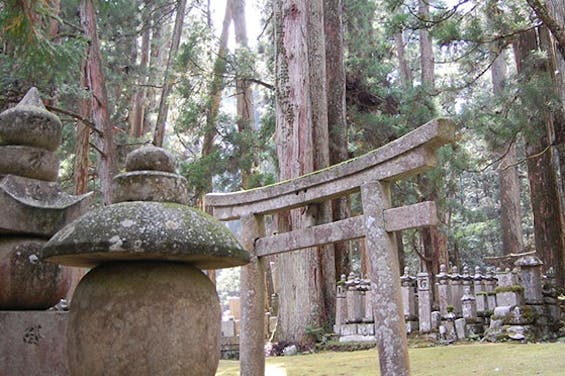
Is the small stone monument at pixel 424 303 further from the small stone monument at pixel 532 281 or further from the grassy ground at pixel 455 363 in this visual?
the grassy ground at pixel 455 363

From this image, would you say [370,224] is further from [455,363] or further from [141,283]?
[455,363]

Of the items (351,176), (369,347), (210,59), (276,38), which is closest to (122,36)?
(210,59)

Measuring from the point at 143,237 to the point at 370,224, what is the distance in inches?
88.5

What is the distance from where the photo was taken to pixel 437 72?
90.6ft

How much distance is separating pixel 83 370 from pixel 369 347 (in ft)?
22.7

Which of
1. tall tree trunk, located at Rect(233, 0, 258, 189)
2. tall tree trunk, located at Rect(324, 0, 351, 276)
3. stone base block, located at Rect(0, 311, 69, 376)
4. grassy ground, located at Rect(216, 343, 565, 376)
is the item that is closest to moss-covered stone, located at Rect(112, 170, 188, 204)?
stone base block, located at Rect(0, 311, 69, 376)

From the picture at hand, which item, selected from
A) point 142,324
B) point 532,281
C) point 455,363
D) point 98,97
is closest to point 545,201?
point 532,281

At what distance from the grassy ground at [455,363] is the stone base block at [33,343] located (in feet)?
10.1

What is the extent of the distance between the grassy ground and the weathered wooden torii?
1.39m

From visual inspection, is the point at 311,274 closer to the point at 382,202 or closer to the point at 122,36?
the point at 382,202

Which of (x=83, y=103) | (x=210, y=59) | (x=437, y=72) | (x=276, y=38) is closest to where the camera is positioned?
(x=276, y=38)

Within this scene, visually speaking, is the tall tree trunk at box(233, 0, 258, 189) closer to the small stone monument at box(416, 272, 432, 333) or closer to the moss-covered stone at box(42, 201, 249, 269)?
the small stone monument at box(416, 272, 432, 333)

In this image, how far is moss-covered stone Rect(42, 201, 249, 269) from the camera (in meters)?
3.25

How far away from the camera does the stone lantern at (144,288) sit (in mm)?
3271
